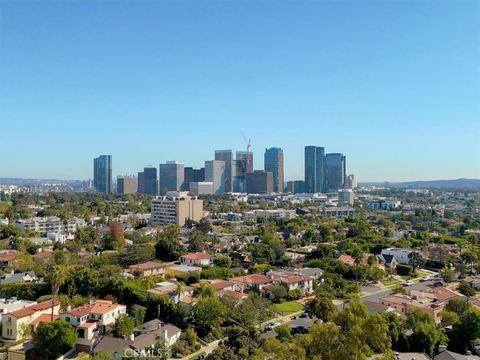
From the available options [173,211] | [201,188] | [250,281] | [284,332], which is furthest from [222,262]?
[201,188]

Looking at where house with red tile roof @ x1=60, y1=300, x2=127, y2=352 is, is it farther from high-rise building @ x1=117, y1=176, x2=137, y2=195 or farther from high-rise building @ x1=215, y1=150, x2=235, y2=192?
high-rise building @ x1=215, y1=150, x2=235, y2=192

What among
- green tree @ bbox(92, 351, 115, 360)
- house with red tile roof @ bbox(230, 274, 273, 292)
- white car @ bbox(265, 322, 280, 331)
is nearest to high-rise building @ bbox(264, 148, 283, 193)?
house with red tile roof @ bbox(230, 274, 273, 292)

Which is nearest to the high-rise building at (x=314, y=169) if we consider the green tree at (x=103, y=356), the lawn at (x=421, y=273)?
the lawn at (x=421, y=273)

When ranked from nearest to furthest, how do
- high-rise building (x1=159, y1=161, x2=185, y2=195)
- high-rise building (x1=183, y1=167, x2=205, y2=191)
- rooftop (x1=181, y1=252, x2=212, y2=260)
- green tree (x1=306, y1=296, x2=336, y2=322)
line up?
green tree (x1=306, y1=296, x2=336, y2=322) < rooftop (x1=181, y1=252, x2=212, y2=260) < high-rise building (x1=159, y1=161, x2=185, y2=195) < high-rise building (x1=183, y1=167, x2=205, y2=191)

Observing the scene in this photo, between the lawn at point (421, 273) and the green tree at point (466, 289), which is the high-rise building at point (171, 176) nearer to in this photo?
the lawn at point (421, 273)

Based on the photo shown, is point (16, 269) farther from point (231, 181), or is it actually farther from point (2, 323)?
point (231, 181)

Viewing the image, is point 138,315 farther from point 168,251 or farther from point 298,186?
point 298,186

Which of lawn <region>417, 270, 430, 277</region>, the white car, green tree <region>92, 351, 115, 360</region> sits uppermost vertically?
→ green tree <region>92, 351, 115, 360</region>
